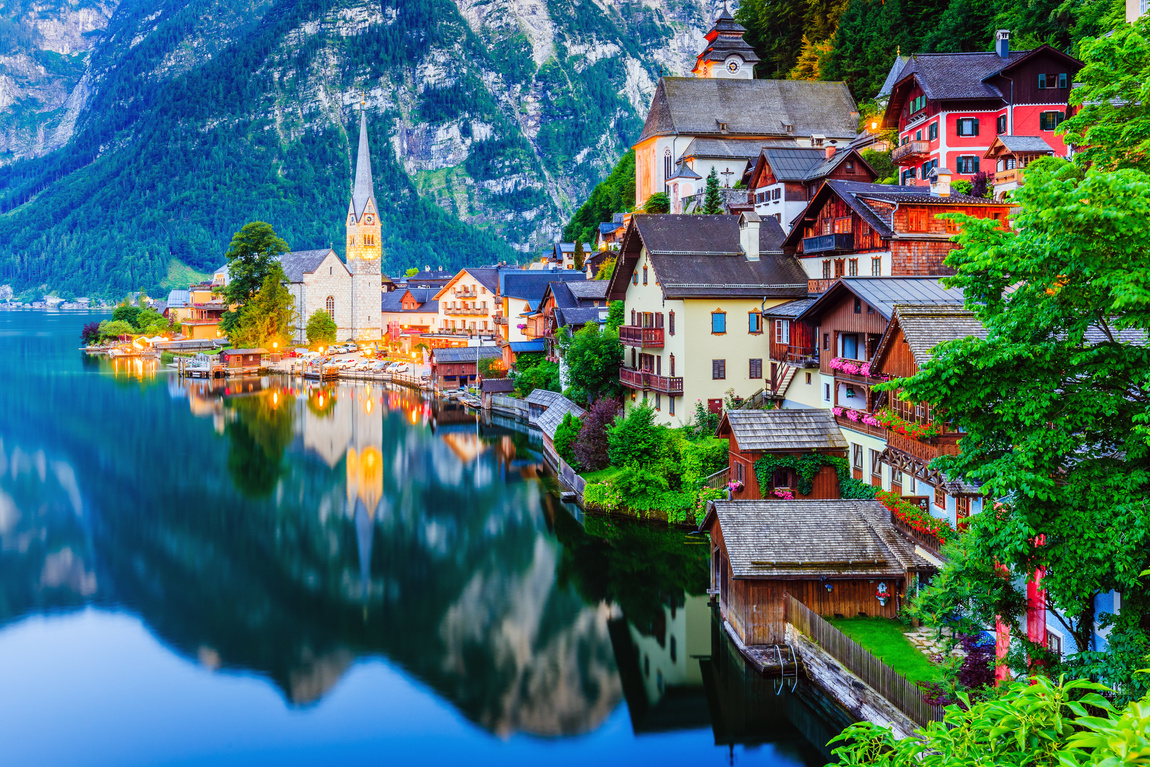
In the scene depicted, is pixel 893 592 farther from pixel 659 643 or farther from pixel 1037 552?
pixel 1037 552

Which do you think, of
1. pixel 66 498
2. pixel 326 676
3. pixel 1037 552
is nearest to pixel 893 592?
pixel 1037 552

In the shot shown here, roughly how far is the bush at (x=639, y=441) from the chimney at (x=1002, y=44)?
29.7 metres

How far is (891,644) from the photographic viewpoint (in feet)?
62.4

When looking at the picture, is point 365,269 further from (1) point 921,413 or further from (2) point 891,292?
(1) point 921,413

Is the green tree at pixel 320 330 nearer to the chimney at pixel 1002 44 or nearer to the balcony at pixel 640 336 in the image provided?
the balcony at pixel 640 336

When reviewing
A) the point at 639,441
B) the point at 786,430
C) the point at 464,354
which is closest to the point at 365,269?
the point at 464,354

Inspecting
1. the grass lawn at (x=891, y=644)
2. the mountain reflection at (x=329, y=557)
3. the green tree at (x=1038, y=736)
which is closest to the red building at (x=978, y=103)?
the mountain reflection at (x=329, y=557)

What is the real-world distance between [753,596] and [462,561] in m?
13.7

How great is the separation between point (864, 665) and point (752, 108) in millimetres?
59429

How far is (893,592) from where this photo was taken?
20.7m

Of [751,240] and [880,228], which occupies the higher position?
[751,240]

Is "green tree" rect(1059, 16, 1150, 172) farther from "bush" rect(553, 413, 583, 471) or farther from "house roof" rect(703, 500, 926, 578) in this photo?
"bush" rect(553, 413, 583, 471)

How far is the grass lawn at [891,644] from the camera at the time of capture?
57.1 ft

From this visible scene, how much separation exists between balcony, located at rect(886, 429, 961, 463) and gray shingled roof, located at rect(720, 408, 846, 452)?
397 centimetres
